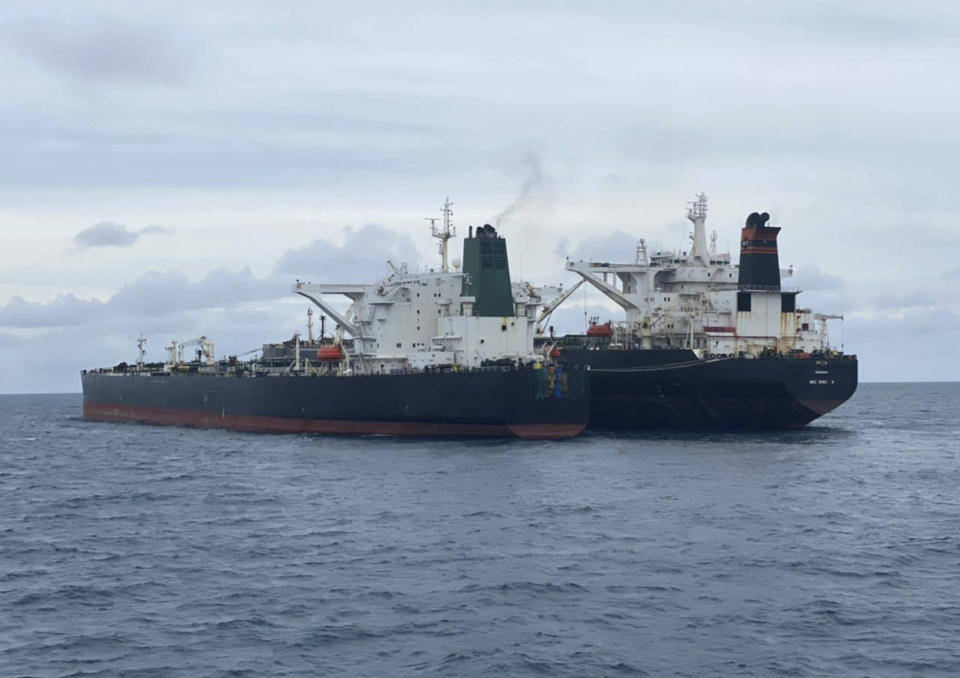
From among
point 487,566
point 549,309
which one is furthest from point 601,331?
point 487,566

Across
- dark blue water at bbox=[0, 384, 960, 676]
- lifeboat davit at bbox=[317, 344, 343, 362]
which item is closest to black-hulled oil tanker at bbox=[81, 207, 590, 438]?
lifeboat davit at bbox=[317, 344, 343, 362]

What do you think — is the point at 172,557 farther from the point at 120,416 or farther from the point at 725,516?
the point at 120,416

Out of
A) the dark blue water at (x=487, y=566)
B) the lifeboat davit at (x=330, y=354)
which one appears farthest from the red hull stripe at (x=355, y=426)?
the dark blue water at (x=487, y=566)

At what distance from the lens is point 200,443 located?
6606 centimetres

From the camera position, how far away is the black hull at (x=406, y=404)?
5678 cm

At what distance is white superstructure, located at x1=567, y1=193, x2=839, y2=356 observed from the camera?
69.4m

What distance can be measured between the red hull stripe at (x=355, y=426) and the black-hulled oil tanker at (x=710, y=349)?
7.34 m

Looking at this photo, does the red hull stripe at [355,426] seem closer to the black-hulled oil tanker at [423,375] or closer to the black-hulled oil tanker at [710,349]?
the black-hulled oil tanker at [423,375]

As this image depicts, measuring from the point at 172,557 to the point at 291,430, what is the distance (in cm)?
3602

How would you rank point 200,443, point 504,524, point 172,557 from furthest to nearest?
point 200,443
point 504,524
point 172,557

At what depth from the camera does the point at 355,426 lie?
6288 centimetres

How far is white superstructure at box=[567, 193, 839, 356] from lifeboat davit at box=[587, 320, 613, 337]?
0.39 m

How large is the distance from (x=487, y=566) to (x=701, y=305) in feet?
151

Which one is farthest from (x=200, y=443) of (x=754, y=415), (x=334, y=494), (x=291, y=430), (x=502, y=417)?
(x=754, y=415)
